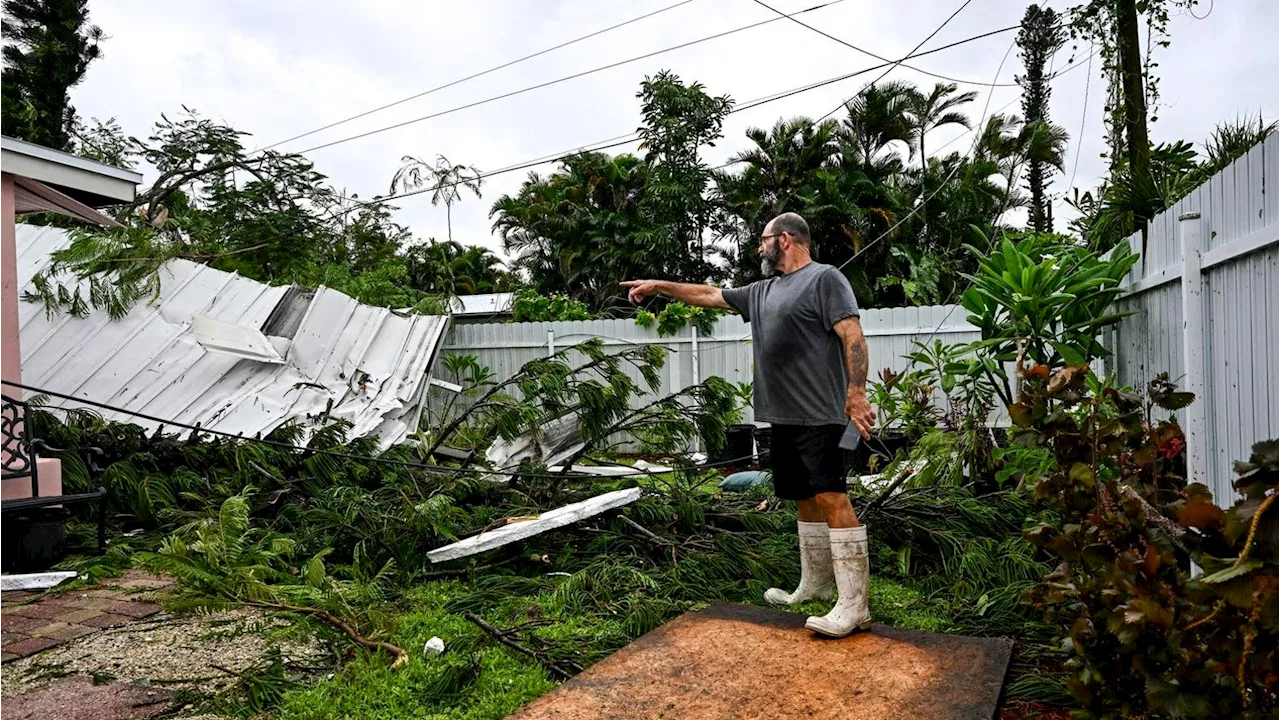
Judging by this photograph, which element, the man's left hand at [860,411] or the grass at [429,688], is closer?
the grass at [429,688]

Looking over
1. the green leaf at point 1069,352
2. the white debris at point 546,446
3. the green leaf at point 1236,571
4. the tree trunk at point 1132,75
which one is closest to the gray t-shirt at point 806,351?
the green leaf at point 1069,352

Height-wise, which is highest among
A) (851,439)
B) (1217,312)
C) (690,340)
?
(690,340)

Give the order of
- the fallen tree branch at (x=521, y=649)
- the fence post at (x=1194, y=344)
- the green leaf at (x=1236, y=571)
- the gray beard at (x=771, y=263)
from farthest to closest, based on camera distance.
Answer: the gray beard at (x=771, y=263), the fallen tree branch at (x=521, y=649), the fence post at (x=1194, y=344), the green leaf at (x=1236, y=571)

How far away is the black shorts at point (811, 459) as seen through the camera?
11.8 ft

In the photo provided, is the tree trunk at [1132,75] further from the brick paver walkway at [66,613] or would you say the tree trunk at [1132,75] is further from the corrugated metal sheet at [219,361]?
the brick paver walkway at [66,613]

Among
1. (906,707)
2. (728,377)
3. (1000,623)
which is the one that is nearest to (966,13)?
(728,377)

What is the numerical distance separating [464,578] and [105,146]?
1620 centimetres

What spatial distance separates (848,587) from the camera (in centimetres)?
346

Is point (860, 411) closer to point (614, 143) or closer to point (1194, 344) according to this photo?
point (1194, 344)

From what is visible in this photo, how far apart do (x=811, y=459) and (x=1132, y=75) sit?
19.1 feet

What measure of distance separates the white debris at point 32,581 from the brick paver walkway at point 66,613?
7 cm

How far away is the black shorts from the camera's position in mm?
3607

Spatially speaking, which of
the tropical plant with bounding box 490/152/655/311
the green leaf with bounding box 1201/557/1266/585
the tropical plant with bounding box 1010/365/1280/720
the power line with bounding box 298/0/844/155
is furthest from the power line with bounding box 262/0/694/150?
the green leaf with bounding box 1201/557/1266/585

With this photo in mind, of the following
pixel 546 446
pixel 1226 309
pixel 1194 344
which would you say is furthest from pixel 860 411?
pixel 546 446
